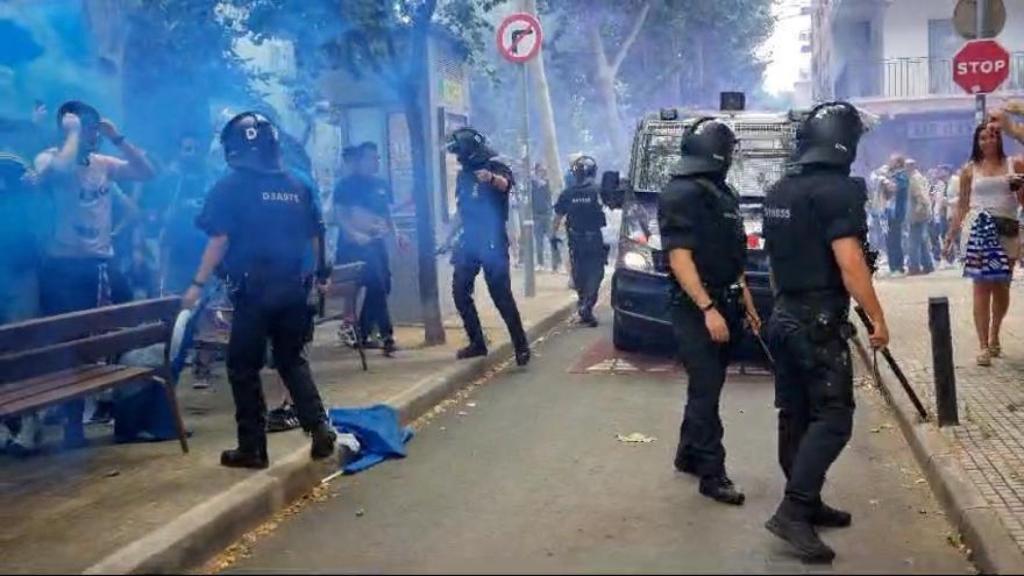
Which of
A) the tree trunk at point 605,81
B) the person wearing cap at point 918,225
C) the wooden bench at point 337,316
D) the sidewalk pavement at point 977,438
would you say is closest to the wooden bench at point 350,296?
the wooden bench at point 337,316

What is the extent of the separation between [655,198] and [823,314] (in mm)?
5956

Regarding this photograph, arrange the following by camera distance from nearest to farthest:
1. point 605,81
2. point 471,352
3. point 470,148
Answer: point 470,148 < point 471,352 < point 605,81

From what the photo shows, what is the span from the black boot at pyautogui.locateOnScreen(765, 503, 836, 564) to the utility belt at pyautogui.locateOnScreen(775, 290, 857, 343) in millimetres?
756

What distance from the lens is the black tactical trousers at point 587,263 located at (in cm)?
1343

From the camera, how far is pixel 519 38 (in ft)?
49.9

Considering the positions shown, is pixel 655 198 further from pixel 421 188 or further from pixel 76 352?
pixel 76 352

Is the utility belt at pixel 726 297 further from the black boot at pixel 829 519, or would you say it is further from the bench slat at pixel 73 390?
the bench slat at pixel 73 390

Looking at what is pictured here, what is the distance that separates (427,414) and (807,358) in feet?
13.3

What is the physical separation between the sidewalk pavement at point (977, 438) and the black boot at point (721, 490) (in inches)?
39.1

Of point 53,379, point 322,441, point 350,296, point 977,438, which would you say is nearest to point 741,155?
point 350,296

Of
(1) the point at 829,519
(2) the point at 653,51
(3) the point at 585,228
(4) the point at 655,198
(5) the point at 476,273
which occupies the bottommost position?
(1) the point at 829,519

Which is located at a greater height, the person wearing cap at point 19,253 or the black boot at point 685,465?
the person wearing cap at point 19,253

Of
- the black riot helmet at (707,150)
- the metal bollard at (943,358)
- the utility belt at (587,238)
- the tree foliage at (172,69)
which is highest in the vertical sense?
the tree foliage at (172,69)

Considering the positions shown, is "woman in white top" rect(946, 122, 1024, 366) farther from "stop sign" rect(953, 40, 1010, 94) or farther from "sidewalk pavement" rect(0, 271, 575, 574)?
"sidewalk pavement" rect(0, 271, 575, 574)
